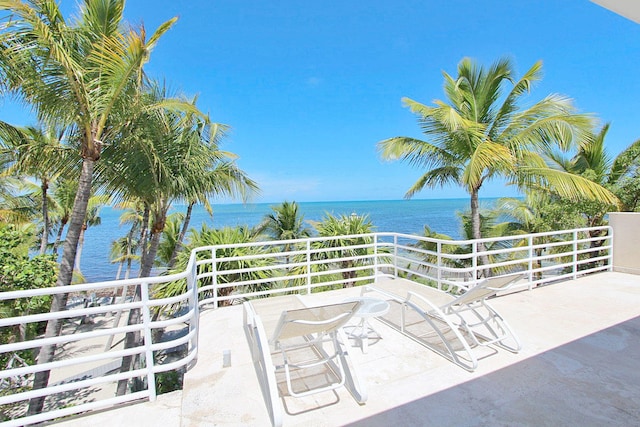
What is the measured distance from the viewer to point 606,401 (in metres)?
2.38

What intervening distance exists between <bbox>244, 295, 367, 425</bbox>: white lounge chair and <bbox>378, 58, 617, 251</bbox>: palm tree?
200 inches

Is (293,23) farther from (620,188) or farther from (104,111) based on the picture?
(620,188)

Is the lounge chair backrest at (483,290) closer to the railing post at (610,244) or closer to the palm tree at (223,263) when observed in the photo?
the palm tree at (223,263)

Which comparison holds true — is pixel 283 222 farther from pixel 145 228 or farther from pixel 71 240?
pixel 71 240

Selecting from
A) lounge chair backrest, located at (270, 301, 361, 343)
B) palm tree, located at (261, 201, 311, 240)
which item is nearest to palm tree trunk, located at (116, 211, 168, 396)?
palm tree, located at (261, 201, 311, 240)

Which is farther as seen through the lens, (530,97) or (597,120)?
(530,97)

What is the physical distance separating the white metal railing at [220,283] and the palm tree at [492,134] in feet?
4.76

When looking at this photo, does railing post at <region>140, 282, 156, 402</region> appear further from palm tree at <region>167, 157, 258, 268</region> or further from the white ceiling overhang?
palm tree at <region>167, 157, 258, 268</region>

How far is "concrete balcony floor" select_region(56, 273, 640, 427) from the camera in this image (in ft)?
7.33

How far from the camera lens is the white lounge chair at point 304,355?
2314 mm

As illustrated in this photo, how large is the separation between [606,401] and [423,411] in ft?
4.79

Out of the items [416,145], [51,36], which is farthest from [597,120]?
[51,36]

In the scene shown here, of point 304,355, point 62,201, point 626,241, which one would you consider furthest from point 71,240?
point 62,201

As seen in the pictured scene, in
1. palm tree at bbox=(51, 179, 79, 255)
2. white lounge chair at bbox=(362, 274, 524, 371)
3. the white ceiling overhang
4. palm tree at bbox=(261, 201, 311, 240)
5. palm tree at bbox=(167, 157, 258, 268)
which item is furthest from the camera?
palm tree at bbox=(51, 179, 79, 255)
